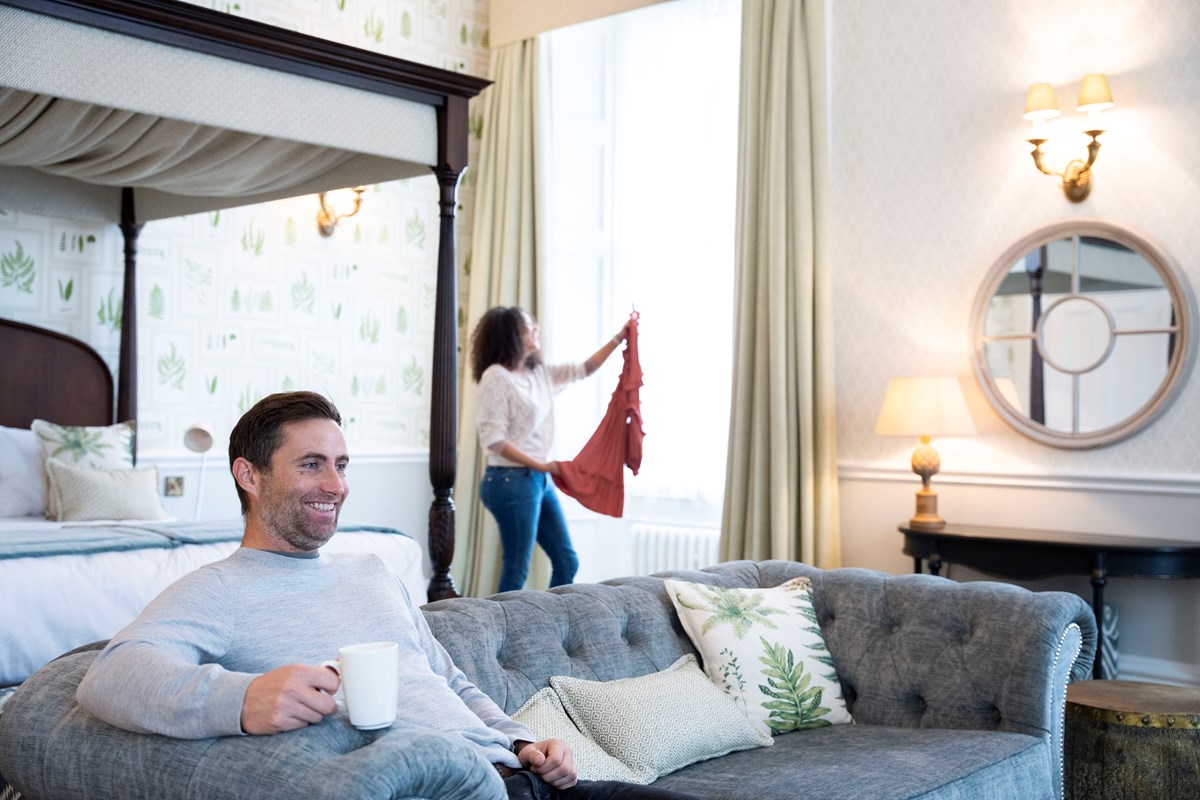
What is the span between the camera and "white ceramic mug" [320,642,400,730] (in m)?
1.66

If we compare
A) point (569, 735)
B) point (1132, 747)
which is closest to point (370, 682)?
point (569, 735)

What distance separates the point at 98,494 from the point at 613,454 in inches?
76.4

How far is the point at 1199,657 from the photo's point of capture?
14.6ft

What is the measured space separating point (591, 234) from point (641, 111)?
68cm

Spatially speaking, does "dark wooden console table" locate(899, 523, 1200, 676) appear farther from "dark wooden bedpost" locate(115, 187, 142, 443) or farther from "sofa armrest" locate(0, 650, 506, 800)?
"dark wooden bedpost" locate(115, 187, 142, 443)

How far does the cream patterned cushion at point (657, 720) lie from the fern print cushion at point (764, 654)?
9 cm

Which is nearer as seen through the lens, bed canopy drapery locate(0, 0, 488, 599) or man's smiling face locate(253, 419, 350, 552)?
man's smiling face locate(253, 419, 350, 552)

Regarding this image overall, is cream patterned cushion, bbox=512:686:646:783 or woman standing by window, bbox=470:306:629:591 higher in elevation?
woman standing by window, bbox=470:306:629:591

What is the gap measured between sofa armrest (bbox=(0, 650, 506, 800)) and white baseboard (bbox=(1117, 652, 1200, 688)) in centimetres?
Result: 346

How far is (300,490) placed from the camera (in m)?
2.08

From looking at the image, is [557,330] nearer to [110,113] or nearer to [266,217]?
[266,217]

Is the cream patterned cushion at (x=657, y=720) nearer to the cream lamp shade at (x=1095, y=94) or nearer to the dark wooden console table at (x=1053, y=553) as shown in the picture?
the dark wooden console table at (x=1053, y=553)

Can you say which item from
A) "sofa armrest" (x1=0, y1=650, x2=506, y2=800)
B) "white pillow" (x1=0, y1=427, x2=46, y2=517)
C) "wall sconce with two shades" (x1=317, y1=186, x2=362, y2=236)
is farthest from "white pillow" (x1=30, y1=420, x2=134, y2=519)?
"sofa armrest" (x1=0, y1=650, x2=506, y2=800)

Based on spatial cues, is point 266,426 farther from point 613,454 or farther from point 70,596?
point 613,454
